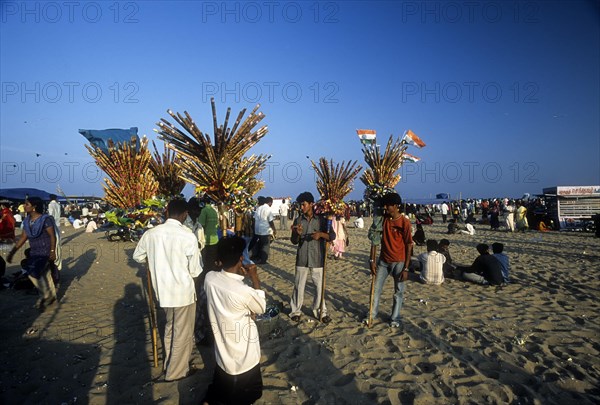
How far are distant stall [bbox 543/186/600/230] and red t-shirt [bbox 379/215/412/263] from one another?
20.0 m

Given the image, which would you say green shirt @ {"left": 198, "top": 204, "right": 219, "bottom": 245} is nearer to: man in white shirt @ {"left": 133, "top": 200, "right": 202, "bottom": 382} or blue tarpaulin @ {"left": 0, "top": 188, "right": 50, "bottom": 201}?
man in white shirt @ {"left": 133, "top": 200, "right": 202, "bottom": 382}

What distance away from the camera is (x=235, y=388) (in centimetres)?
276

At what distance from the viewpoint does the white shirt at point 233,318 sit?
2682 millimetres

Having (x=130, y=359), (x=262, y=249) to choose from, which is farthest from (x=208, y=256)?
(x=262, y=249)

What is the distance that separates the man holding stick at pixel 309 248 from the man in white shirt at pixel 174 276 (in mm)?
1950

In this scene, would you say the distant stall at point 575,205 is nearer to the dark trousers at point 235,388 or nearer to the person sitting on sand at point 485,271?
the person sitting on sand at point 485,271

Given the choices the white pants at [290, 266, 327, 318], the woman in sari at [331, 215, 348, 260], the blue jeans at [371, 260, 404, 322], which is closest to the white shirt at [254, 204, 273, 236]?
the woman in sari at [331, 215, 348, 260]

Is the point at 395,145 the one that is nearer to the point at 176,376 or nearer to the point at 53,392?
the point at 176,376

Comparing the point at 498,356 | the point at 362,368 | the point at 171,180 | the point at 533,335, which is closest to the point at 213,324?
the point at 362,368

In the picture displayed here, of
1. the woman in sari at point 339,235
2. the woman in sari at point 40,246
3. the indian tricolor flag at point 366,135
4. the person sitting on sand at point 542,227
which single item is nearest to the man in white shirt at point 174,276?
the woman in sari at point 40,246

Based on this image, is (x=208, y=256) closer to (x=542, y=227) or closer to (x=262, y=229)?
(x=262, y=229)

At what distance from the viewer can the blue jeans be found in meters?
4.98

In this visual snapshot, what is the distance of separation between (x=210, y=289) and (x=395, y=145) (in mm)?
10391

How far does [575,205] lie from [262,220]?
20.2 meters
